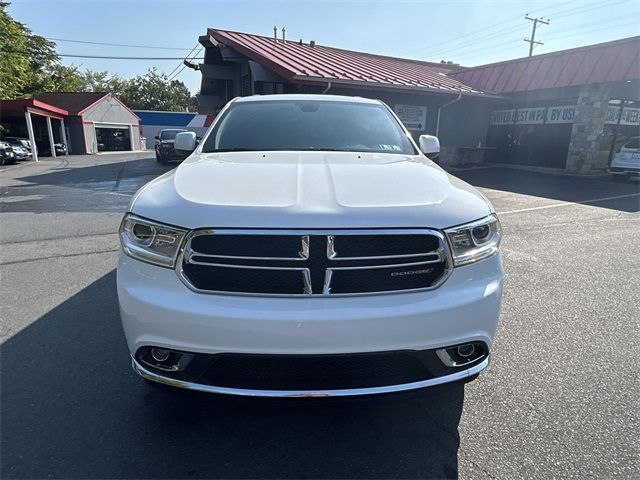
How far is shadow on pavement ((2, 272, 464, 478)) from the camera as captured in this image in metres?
1.89

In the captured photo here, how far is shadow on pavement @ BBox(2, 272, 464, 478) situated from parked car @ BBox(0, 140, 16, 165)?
81.8 ft

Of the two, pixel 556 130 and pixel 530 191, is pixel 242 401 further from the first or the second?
pixel 556 130

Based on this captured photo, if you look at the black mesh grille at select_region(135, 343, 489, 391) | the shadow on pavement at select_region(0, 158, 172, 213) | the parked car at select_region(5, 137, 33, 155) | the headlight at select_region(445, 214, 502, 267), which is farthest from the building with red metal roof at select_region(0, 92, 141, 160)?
the headlight at select_region(445, 214, 502, 267)

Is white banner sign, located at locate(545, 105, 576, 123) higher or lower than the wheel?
higher

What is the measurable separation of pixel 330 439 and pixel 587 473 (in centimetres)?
124

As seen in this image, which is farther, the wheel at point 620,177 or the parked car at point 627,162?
the wheel at point 620,177

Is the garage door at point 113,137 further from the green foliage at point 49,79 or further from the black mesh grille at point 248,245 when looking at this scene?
the black mesh grille at point 248,245

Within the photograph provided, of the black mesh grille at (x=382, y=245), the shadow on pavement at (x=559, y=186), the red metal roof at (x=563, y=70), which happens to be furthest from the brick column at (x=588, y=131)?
the black mesh grille at (x=382, y=245)

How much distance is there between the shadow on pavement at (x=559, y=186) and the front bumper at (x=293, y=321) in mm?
9691

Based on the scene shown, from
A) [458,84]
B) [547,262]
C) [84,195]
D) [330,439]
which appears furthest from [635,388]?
[458,84]

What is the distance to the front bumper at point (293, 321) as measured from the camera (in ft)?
5.58

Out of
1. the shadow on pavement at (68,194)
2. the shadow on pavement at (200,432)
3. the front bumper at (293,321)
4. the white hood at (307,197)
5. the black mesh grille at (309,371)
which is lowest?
the shadow on pavement at (68,194)

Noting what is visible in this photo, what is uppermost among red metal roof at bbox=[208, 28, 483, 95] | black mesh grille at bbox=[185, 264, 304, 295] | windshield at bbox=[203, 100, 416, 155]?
red metal roof at bbox=[208, 28, 483, 95]

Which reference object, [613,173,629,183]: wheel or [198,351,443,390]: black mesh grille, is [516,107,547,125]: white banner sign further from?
[198,351,443,390]: black mesh grille
